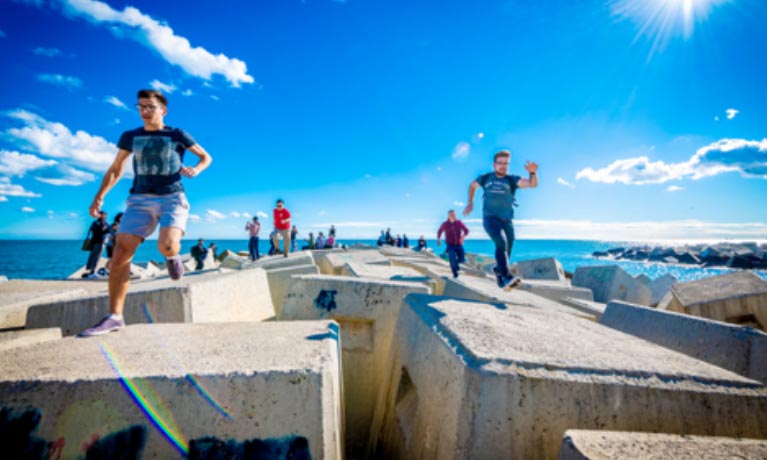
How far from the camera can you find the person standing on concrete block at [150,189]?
2287 millimetres

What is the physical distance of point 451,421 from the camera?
1.36 m

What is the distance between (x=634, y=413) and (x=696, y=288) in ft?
14.3

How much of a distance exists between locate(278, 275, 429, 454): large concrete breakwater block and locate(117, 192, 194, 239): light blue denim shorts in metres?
1.21

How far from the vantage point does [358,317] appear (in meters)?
2.92

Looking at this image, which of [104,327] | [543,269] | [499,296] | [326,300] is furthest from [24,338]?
[543,269]

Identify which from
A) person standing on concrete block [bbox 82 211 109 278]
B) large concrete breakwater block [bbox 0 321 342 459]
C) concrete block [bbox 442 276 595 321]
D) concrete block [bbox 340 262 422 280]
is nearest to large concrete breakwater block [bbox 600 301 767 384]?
concrete block [bbox 442 276 595 321]

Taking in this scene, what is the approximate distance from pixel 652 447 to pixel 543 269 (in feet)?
30.1

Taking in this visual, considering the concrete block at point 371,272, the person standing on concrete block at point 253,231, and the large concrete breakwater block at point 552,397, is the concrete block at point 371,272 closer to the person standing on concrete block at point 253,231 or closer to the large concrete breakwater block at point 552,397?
the large concrete breakwater block at point 552,397

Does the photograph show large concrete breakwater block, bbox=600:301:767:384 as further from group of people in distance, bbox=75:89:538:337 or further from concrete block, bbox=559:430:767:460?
group of people in distance, bbox=75:89:538:337

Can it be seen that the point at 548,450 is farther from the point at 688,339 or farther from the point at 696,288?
the point at 696,288

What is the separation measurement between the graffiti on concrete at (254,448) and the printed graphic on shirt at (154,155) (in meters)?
1.93

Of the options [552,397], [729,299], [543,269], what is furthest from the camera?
[543,269]

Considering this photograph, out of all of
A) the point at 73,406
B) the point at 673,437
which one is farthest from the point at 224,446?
the point at 673,437

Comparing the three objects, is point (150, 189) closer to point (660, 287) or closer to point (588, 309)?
point (588, 309)
